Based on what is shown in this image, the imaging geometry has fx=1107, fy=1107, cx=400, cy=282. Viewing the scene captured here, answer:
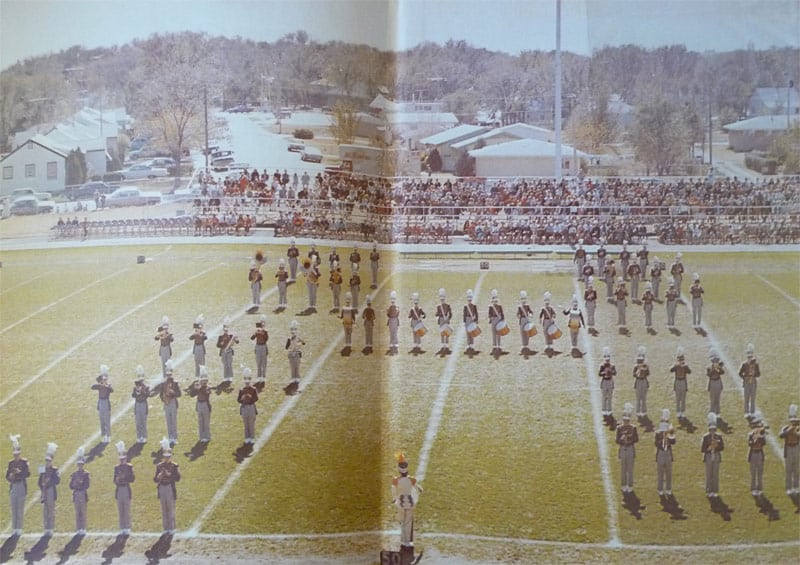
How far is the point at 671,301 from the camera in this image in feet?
18.8

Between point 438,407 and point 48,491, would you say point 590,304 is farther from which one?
point 48,491

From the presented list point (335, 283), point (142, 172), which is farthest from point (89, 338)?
point (335, 283)

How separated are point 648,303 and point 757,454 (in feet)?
3.03

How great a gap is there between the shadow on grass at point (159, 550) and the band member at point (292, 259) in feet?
4.95

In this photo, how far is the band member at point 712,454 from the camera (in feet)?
17.7

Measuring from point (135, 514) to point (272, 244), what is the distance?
1594 millimetres

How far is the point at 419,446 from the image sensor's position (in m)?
5.80

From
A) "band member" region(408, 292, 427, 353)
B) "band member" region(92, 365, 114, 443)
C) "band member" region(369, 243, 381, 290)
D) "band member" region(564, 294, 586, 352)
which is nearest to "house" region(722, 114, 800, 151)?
"band member" region(564, 294, 586, 352)

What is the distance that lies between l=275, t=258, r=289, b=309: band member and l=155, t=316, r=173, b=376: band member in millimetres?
612

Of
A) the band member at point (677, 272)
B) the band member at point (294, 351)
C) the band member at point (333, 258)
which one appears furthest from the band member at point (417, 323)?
the band member at point (677, 272)

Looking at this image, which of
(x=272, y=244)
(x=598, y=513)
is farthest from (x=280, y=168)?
(x=598, y=513)

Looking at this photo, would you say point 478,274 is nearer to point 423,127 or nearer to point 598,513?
point 423,127

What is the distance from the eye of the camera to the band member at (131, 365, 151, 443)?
563 centimetres

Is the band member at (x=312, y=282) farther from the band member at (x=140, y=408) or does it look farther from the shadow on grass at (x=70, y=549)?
the shadow on grass at (x=70, y=549)
